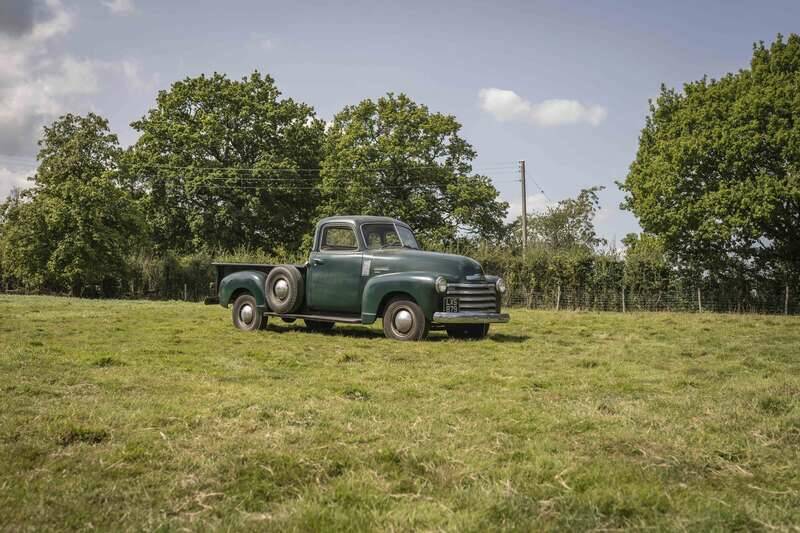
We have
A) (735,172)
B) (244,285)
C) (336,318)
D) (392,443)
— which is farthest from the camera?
(735,172)

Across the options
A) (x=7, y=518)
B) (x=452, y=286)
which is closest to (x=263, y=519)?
(x=7, y=518)

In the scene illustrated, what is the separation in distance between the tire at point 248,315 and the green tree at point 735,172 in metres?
22.0

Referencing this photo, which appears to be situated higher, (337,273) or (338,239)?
(338,239)

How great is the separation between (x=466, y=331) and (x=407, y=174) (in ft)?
104

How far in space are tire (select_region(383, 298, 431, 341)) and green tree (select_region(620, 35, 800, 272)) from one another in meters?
21.4

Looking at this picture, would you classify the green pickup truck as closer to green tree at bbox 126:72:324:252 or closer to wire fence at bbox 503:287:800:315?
wire fence at bbox 503:287:800:315

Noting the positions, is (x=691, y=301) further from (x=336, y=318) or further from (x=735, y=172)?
(x=336, y=318)

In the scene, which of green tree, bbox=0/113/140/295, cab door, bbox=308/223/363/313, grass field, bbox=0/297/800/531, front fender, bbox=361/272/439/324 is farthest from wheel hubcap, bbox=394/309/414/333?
green tree, bbox=0/113/140/295

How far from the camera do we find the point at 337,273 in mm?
12555

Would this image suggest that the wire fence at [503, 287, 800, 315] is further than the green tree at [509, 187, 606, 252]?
No

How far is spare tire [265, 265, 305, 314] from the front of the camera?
41.5 ft

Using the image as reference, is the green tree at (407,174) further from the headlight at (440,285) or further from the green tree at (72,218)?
the headlight at (440,285)

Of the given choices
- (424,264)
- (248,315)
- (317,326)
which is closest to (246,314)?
(248,315)

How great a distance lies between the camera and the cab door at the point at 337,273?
489 inches
